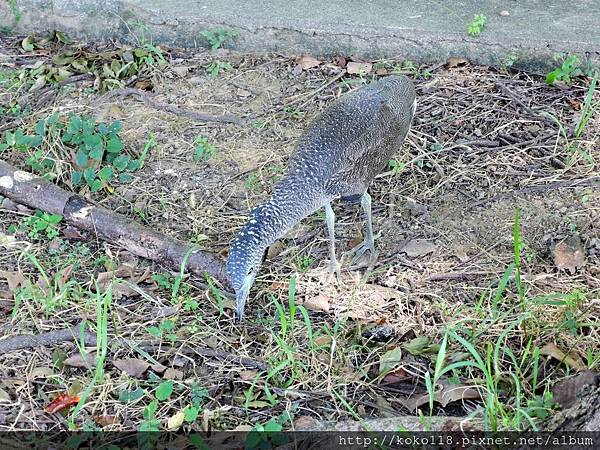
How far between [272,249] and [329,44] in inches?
80.7

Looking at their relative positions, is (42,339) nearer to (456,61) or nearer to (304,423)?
(304,423)

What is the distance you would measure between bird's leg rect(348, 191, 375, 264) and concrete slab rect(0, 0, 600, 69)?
1.86 metres

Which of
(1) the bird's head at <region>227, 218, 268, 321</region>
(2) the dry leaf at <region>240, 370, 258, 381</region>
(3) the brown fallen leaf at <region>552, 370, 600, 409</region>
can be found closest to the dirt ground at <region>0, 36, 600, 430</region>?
(2) the dry leaf at <region>240, 370, 258, 381</region>

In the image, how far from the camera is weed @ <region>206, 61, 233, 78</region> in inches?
230

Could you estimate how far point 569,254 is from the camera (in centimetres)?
420

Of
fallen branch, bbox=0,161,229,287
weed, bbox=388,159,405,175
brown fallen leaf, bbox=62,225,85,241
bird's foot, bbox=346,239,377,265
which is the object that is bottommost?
brown fallen leaf, bbox=62,225,85,241

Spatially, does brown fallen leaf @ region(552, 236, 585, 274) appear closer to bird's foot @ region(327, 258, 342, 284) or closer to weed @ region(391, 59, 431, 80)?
bird's foot @ region(327, 258, 342, 284)

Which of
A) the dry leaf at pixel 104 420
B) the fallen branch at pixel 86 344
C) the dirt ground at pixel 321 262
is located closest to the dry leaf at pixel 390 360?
the dirt ground at pixel 321 262

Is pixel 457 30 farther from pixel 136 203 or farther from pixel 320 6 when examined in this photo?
pixel 136 203

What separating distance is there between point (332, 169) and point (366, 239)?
480 mm

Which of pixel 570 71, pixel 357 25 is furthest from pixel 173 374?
pixel 570 71

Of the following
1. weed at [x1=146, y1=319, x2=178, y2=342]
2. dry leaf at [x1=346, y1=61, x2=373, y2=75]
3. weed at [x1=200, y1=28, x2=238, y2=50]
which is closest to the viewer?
weed at [x1=146, y1=319, x2=178, y2=342]

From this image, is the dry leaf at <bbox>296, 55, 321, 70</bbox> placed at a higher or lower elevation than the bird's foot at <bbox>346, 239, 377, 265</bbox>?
higher

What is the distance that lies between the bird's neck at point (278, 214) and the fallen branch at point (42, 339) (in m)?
0.91
